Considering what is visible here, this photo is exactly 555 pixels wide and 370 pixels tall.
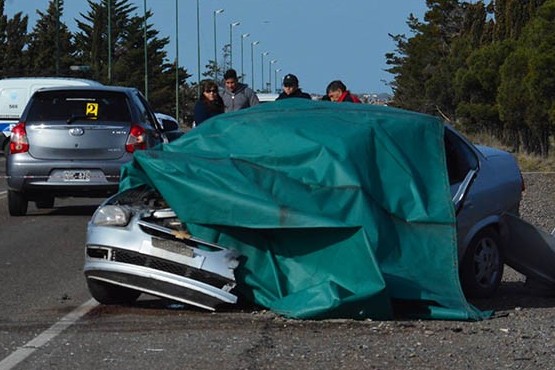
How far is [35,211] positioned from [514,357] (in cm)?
1281

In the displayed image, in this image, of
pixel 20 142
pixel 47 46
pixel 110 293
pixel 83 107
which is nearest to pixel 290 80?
pixel 83 107

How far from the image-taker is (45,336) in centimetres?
931

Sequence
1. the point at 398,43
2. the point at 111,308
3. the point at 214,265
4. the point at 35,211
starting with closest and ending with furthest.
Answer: the point at 214,265
the point at 111,308
the point at 35,211
the point at 398,43

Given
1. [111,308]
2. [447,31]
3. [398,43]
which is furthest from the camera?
[398,43]

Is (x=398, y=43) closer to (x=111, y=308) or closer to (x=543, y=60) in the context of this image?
(x=543, y=60)

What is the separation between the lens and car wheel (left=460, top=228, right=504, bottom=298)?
35.6 feet

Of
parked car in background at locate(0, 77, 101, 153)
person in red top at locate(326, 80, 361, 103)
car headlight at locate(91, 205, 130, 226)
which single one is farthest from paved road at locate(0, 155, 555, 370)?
parked car in background at locate(0, 77, 101, 153)

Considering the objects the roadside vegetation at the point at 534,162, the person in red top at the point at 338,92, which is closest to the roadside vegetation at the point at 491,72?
the roadside vegetation at the point at 534,162

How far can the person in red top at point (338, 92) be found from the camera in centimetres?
1572

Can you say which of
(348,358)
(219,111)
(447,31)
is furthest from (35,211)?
(447,31)

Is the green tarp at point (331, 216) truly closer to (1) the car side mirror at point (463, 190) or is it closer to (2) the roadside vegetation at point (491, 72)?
(1) the car side mirror at point (463, 190)

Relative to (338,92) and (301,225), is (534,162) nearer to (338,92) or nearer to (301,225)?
(338,92)

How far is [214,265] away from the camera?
9.76 m

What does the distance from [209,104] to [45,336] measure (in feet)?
25.5
